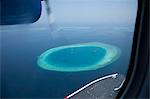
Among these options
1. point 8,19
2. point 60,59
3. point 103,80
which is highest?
point 8,19

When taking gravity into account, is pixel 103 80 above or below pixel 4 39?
below

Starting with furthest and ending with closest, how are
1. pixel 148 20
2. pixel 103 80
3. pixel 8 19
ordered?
pixel 103 80 < pixel 8 19 < pixel 148 20

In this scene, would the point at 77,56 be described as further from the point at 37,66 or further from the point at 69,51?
the point at 37,66

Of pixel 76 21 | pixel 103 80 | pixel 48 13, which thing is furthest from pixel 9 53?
pixel 103 80

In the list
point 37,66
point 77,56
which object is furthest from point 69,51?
point 37,66

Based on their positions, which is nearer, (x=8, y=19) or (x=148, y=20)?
(x=148, y=20)

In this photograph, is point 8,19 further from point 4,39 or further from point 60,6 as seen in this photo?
point 60,6
